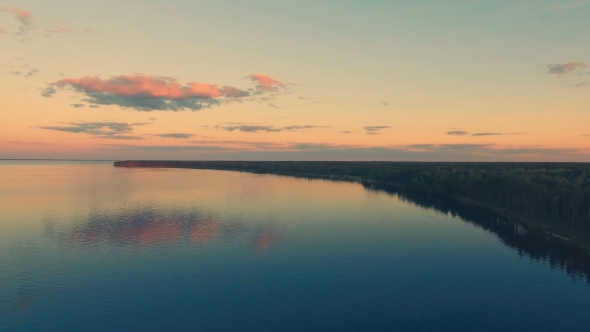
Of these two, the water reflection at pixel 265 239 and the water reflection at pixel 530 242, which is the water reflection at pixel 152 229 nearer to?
the water reflection at pixel 265 239

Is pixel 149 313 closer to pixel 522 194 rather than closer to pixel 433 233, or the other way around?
pixel 433 233

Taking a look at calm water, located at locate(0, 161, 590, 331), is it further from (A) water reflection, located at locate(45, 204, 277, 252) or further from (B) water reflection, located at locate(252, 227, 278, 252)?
(A) water reflection, located at locate(45, 204, 277, 252)

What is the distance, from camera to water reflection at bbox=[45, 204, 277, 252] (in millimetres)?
56844

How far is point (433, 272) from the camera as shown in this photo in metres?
44.4

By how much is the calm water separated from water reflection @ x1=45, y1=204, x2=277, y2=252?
0.32m

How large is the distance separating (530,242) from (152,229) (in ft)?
196

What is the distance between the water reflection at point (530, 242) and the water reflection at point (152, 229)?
36.4m

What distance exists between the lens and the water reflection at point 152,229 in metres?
56.8

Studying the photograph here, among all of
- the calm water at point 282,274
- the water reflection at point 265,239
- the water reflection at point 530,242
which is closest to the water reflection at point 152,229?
the water reflection at point 265,239

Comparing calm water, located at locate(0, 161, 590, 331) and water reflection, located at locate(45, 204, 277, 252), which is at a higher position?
water reflection, located at locate(45, 204, 277, 252)

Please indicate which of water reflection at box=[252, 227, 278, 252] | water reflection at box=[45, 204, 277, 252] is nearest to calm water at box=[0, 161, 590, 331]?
water reflection at box=[252, 227, 278, 252]

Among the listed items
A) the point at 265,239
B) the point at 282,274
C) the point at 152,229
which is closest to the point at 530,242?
the point at 265,239

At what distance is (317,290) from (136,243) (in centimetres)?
3025

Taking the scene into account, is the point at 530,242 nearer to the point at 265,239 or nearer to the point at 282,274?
the point at 265,239
